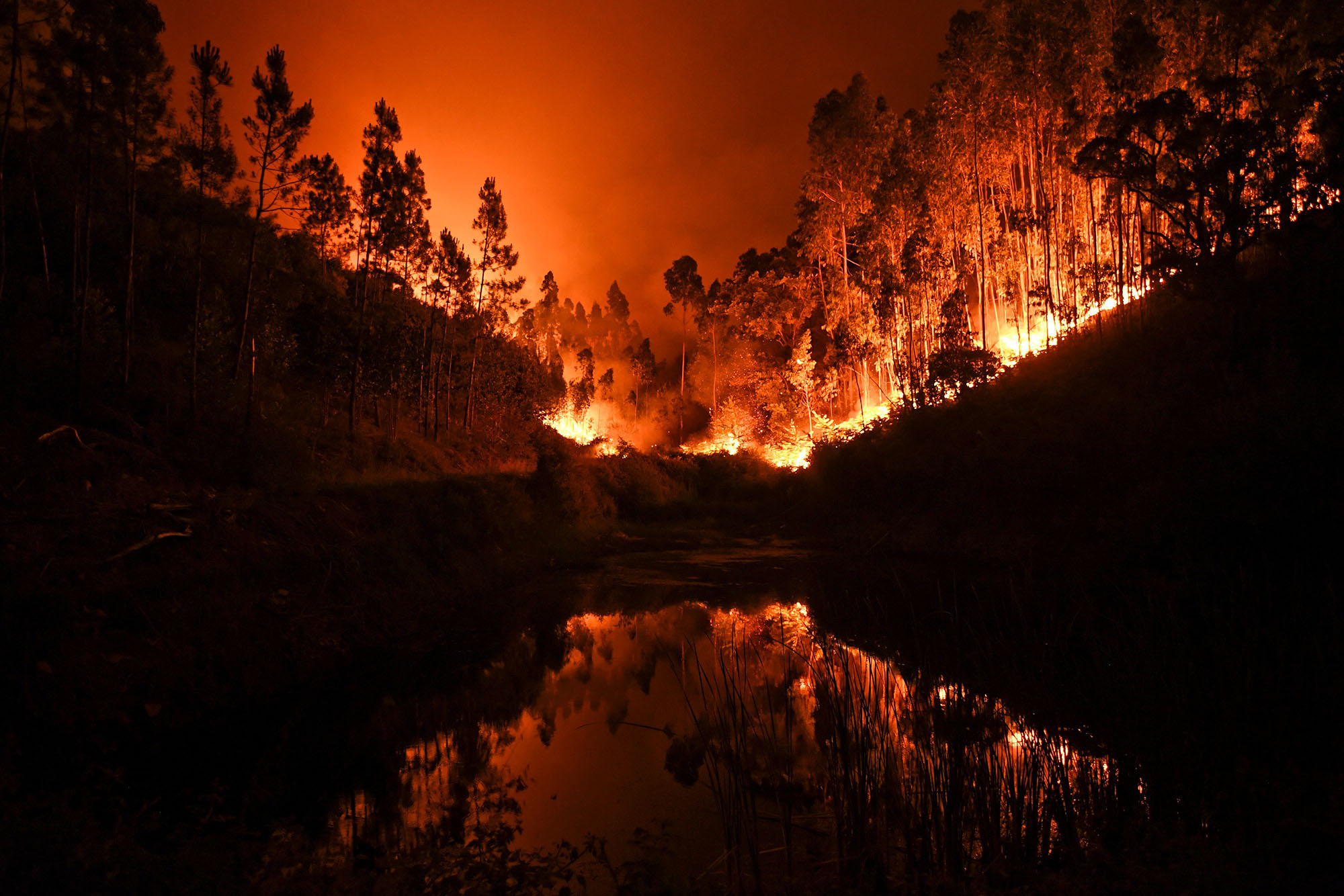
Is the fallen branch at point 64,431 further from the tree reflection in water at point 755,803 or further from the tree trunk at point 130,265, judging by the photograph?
the tree reflection in water at point 755,803

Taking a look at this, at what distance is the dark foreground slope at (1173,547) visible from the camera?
4359mm

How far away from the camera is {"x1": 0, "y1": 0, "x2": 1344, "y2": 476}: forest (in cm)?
1520

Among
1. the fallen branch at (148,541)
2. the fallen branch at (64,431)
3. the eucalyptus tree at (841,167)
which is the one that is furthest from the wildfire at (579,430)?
the fallen branch at (148,541)

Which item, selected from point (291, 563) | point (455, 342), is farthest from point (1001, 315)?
point (291, 563)

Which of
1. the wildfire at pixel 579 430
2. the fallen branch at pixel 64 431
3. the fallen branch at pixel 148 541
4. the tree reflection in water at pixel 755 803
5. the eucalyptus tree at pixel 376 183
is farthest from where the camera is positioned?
the wildfire at pixel 579 430

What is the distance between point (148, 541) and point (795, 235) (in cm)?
3953

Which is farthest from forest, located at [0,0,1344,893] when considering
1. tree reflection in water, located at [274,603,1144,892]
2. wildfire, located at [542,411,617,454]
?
wildfire, located at [542,411,617,454]

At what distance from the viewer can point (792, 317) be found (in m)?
43.4

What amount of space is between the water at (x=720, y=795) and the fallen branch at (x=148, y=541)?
11.6ft

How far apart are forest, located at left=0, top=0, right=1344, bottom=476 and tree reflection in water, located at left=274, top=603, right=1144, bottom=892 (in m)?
11.0

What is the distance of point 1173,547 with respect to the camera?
8758 millimetres

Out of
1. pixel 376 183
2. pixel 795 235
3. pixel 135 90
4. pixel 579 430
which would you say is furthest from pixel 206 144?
pixel 579 430

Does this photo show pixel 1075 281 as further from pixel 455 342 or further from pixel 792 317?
pixel 455 342

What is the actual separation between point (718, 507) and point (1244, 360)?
22.6m
